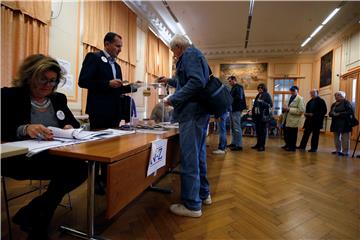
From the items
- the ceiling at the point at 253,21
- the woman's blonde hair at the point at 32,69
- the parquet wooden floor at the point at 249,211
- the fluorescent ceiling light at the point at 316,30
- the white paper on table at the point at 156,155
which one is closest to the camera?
the woman's blonde hair at the point at 32,69

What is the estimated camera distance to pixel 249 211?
1.78 metres

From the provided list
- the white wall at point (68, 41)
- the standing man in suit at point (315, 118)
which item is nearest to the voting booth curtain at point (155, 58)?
the white wall at point (68, 41)

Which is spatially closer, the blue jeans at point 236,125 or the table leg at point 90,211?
the table leg at point 90,211

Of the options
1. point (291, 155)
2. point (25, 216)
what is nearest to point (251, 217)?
point (25, 216)

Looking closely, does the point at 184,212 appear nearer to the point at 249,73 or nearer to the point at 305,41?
the point at 305,41

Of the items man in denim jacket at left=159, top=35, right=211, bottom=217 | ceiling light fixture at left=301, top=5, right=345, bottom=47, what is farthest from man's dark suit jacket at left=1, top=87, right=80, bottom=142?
ceiling light fixture at left=301, top=5, right=345, bottom=47

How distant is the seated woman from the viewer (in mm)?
1108

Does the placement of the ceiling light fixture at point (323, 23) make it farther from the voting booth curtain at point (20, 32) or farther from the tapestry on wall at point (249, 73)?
the voting booth curtain at point (20, 32)

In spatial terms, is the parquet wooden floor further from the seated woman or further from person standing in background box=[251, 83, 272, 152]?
person standing in background box=[251, 83, 272, 152]

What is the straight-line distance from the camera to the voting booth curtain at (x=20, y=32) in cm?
265

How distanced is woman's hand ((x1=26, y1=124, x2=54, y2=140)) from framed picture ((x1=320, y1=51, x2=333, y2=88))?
9.82 metres

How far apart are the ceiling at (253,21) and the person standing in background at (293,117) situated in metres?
2.63

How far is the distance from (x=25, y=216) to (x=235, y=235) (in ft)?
3.92

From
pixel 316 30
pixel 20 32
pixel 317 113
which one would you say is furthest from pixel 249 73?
pixel 20 32
